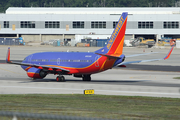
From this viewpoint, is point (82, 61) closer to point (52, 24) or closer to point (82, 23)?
point (82, 23)

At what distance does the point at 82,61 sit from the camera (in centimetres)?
4166

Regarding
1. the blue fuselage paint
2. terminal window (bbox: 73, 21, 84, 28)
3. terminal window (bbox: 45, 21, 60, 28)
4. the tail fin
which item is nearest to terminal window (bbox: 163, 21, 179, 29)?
terminal window (bbox: 73, 21, 84, 28)

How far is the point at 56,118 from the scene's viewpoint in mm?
10070

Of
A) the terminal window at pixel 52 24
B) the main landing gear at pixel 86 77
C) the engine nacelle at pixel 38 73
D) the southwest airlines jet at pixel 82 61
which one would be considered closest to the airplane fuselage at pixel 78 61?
the southwest airlines jet at pixel 82 61

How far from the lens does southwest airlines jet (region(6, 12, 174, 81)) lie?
40.1 m

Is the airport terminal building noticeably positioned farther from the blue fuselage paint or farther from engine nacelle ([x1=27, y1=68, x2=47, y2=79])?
engine nacelle ([x1=27, y1=68, x2=47, y2=79])

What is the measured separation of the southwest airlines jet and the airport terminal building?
9276 cm

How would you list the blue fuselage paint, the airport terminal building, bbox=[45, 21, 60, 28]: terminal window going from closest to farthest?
the blue fuselage paint < the airport terminal building < bbox=[45, 21, 60, 28]: terminal window

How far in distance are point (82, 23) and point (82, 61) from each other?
100598 millimetres

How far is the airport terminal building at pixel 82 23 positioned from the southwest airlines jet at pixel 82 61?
92.8m

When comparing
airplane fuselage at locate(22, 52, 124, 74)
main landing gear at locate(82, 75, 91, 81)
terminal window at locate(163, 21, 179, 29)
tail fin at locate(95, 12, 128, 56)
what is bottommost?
main landing gear at locate(82, 75, 91, 81)

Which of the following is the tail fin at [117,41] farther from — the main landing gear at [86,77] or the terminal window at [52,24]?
the terminal window at [52,24]

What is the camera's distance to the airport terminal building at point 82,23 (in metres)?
139

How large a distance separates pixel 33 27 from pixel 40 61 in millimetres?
100752
